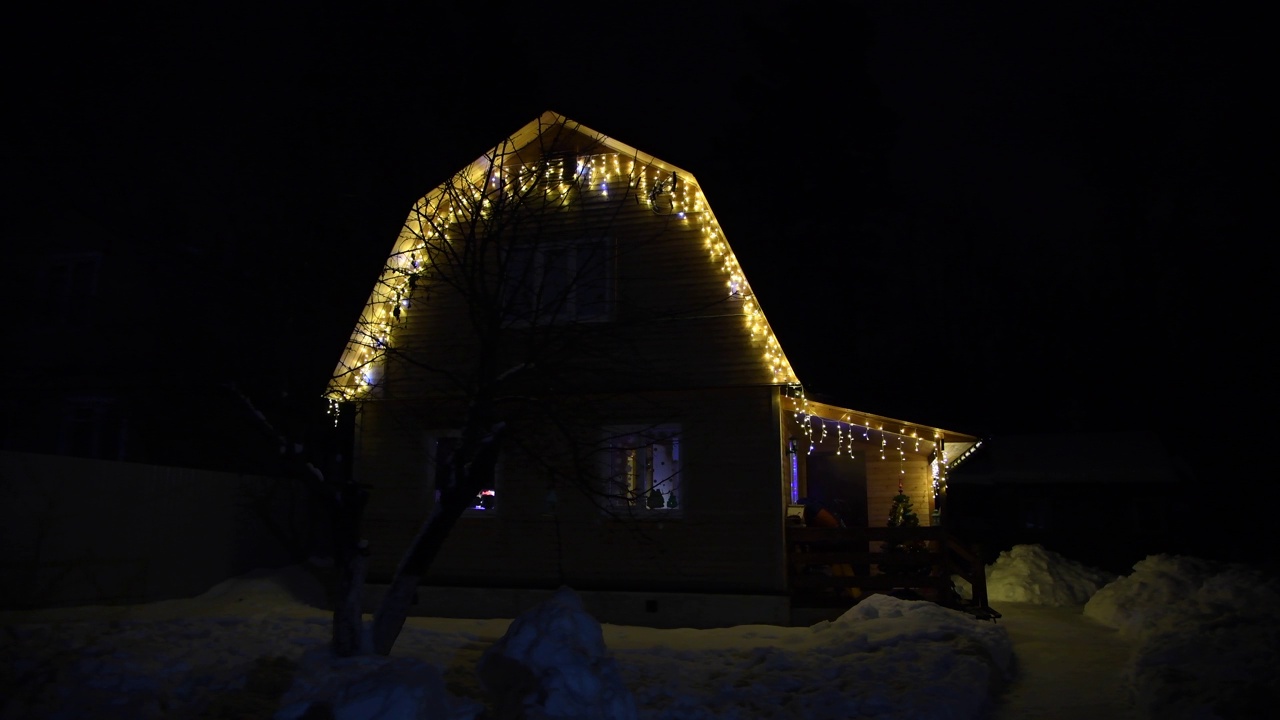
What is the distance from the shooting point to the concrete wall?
36.5 ft

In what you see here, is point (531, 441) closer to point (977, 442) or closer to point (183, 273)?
point (977, 442)

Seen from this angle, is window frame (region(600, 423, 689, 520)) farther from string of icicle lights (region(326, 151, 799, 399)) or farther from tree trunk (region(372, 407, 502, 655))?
tree trunk (region(372, 407, 502, 655))

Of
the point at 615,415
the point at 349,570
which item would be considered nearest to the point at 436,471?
the point at 615,415

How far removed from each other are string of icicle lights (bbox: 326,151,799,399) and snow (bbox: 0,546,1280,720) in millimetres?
3394

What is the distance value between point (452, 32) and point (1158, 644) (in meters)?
27.3

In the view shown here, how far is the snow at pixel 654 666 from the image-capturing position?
6.41m

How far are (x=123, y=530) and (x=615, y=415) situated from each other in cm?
707

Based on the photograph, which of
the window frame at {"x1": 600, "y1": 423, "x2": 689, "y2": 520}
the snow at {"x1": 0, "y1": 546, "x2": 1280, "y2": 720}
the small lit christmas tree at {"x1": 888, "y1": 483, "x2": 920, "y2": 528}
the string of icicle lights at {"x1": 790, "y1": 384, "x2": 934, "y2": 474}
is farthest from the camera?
the small lit christmas tree at {"x1": 888, "y1": 483, "x2": 920, "y2": 528}

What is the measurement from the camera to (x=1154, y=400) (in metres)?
25.8

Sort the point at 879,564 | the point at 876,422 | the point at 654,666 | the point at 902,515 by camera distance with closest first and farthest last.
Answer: the point at 654,666 < the point at 879,564 < the point at 876,422 < the point at 902,515

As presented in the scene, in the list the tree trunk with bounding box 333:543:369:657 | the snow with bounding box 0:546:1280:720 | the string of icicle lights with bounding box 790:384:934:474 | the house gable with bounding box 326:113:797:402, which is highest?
the house gable with bounding box 326:113:797:402

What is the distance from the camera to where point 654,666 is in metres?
8.96

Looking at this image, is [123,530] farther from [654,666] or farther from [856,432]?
[856,432]

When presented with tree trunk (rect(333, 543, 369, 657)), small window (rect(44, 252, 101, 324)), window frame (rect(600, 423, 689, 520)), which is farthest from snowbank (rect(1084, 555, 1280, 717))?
small window (rect(44, 252, 101, 324))
